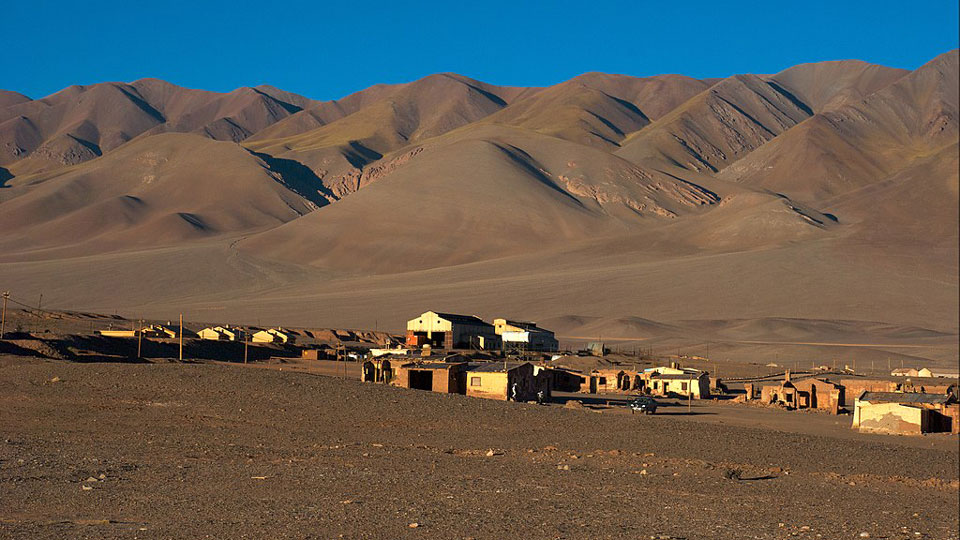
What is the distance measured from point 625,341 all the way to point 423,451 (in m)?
67.2

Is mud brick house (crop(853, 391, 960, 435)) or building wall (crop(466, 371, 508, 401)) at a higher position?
building wall (crop(466, 371, 508, 401))

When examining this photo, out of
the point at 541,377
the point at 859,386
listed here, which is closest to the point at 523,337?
the point at 859,386

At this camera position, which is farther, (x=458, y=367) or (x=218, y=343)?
(x=218, y=343)

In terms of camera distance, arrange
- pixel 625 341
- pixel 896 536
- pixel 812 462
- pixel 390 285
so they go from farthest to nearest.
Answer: pixel 390 285 < pixel 625 341 < pixel 812 462 < pixel 896 536

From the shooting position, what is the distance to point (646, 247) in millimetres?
173250

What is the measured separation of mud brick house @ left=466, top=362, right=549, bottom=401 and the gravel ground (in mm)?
Answer: 4200

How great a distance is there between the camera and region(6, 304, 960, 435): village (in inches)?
1478

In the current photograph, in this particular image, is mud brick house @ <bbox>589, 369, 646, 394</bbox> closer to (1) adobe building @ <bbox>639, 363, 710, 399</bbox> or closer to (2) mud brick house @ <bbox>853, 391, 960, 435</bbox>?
(1) adobe building @ <bbox>639, 363, 710, 399</bbox>

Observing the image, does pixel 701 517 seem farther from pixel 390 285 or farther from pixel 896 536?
pixel 390 285

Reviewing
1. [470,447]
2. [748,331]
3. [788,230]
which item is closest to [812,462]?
[470,447]

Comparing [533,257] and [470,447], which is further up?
[533,257]

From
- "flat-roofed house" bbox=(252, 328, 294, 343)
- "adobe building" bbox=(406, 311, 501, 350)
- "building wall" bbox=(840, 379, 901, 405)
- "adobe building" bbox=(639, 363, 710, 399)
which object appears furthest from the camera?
"adobe building" bbox=(406, 311, 501, 350)

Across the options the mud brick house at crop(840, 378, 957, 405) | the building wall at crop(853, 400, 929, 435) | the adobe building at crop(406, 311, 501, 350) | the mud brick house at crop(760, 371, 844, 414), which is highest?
the adobe building at crop(406, 311, 501, 350)

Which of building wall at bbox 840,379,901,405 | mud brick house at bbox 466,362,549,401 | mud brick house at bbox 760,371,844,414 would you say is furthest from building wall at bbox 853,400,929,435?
building wall at bbox 840,379,901,405
